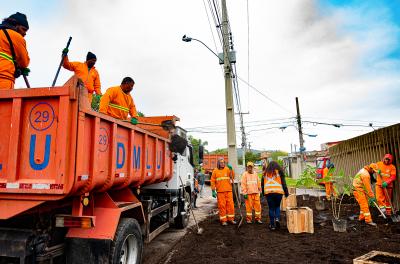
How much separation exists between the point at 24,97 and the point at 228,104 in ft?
31.9

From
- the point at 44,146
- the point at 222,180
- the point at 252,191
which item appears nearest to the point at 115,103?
the point at 44,146

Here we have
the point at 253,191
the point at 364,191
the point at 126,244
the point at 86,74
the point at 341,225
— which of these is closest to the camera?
the point at 126,244

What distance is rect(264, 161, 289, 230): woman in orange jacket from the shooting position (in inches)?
255

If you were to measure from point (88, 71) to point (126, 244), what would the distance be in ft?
10.8

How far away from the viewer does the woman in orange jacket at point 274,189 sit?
647 centimetres

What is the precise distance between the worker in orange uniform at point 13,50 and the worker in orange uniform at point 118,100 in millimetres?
1511

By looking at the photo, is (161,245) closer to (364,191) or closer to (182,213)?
(182,213)

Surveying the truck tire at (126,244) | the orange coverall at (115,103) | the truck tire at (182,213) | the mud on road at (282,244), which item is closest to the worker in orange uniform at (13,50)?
the orange coverall at (115,103)

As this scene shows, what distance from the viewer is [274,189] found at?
645 cm

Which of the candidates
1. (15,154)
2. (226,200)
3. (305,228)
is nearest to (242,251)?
(305,228)

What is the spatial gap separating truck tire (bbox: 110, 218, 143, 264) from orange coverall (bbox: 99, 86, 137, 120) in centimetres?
232

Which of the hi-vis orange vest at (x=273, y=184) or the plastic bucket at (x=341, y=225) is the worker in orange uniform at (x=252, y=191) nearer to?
the hi-vis orange vest at (x=273, y=184)

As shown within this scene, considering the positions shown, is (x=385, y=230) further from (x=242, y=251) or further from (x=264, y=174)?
(x=242, y=251)

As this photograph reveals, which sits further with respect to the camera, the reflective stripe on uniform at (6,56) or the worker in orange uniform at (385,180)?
the worker in orange uniform at (385,180)
